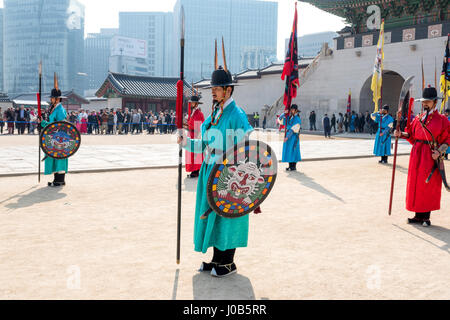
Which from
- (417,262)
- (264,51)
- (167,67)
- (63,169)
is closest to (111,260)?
(417,262)

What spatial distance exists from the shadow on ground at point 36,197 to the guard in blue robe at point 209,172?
11.0ft

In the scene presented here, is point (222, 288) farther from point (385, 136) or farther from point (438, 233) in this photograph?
point (385, 136)

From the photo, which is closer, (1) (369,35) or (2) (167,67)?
(1) (369,35)

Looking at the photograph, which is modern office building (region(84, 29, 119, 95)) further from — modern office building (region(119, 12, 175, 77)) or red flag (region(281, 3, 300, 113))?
red flag (region(281, 3, 300, 113))

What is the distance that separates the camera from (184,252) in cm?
404

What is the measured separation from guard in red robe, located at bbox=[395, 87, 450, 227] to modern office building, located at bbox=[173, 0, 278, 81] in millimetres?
102789

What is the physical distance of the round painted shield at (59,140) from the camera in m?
7.07

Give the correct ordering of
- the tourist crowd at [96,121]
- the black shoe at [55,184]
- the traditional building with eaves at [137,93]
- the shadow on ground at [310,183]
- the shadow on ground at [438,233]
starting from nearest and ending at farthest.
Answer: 1. the shadow on ground at [438,233]
2. the shadow on ground at [310,183]
3. the black shoe at [55,184]
4. the tourist crowd at [96,121]
5. the traditional building with eaves at [137,93]

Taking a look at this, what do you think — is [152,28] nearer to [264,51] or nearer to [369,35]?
[264,51]

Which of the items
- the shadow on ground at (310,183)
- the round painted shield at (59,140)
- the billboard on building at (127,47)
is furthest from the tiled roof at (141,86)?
the billboard on building at (127,47)

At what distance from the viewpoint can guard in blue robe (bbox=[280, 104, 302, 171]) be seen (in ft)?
32.3

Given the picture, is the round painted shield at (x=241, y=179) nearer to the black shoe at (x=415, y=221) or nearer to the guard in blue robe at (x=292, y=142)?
the black shoe at (x=415, y=221)

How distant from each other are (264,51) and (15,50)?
59.7m

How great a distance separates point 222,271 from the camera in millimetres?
3482
